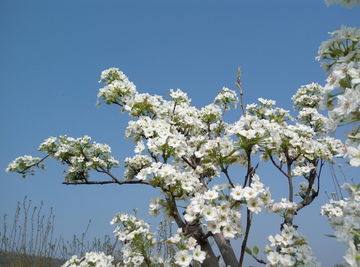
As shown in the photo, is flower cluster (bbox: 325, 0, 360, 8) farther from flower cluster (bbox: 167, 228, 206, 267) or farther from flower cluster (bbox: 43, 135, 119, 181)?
flower cluster (bbox: 43, 135, 119, 181)

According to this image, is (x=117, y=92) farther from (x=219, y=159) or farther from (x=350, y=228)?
(x=350, y=228)

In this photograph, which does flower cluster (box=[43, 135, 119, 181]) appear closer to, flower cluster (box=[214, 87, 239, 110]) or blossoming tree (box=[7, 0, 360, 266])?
blossoming tree (box=[7, 0, 360, 266])

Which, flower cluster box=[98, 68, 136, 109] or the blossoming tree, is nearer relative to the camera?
the blossoming tree

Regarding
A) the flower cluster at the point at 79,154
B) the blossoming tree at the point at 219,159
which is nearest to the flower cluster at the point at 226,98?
the blossoming tree at the point at 219,159

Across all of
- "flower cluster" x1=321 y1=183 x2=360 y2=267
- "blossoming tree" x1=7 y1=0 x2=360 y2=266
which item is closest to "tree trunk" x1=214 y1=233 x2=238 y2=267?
"blossoming tree" x1=7 y1=0 x2=360 y2=266

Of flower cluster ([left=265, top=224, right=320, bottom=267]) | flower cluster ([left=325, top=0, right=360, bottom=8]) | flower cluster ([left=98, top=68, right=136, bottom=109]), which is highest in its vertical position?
flower cluster ([left=98, top=68, right=136, bottom=109])

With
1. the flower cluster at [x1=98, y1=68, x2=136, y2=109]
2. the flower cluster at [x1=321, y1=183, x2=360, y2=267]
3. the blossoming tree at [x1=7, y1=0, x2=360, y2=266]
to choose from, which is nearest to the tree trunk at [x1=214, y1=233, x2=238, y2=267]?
the blossoming tree at [x1=7, y1=0, x2=360, y2=266]

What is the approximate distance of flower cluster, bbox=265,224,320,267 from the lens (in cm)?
230

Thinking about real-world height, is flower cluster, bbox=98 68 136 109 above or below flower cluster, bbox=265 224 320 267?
above

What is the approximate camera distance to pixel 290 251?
239 cm

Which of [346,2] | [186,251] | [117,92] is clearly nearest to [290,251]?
[186,251]

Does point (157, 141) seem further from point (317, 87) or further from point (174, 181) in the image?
point (317, 87)

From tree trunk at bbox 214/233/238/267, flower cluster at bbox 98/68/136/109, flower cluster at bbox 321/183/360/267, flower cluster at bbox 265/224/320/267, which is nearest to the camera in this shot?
flower cluster at bbox 321/183/360/267

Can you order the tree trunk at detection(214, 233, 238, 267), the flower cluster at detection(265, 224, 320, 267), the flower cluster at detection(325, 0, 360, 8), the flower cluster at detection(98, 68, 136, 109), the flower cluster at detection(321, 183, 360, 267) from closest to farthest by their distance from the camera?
the flower cluster at detection(321, 183, 360, 267)
the flower cluster at detection(325, 0, 360, 8)
the flower cluster at detection(265, 224, 320, 267)
the tree trunk at detection(214, 233, 238, 267)
the flower cluster at detection(98, 68, 136, 109)
